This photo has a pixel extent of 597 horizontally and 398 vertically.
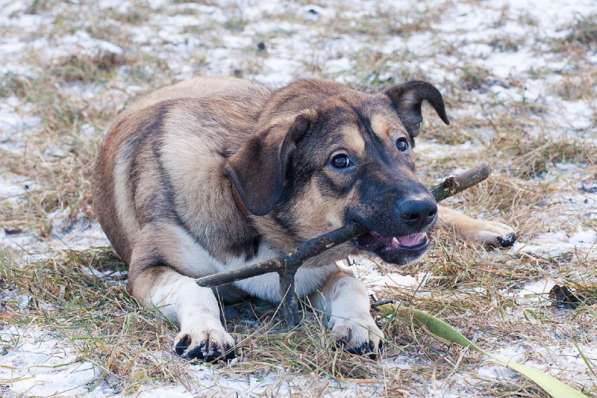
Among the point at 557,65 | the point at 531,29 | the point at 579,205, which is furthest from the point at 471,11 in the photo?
the point at 579,205

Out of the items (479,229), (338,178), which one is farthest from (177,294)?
(479,229)

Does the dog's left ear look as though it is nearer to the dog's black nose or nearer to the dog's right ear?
the dog's right ear

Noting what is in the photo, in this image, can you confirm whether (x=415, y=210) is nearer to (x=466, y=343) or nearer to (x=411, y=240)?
(x=411, y=240)

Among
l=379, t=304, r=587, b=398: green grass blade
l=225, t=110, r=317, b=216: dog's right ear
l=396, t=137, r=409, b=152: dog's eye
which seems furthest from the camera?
l=396, t=137, r=409, b=152: dog's eye

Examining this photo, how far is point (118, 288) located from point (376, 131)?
1.59 m

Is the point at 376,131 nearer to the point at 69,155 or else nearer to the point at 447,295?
the point at 447,295

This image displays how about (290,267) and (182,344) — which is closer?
(182,344)

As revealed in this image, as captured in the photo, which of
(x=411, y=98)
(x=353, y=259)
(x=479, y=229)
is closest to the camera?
(x=411, y=98)

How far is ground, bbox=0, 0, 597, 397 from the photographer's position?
11.1 ft

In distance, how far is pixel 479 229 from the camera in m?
5.20

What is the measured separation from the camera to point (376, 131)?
13.1 ft

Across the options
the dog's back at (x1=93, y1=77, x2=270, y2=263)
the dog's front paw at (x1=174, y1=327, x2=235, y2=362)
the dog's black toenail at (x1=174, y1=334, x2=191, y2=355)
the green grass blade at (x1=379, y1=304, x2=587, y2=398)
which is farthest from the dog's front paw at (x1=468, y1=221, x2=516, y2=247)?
the dog's black toenail at (x1=174, y1=334, x2=191, y2=355)

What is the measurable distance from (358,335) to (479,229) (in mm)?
1846

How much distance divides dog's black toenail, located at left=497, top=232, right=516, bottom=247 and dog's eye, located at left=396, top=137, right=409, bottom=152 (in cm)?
129
